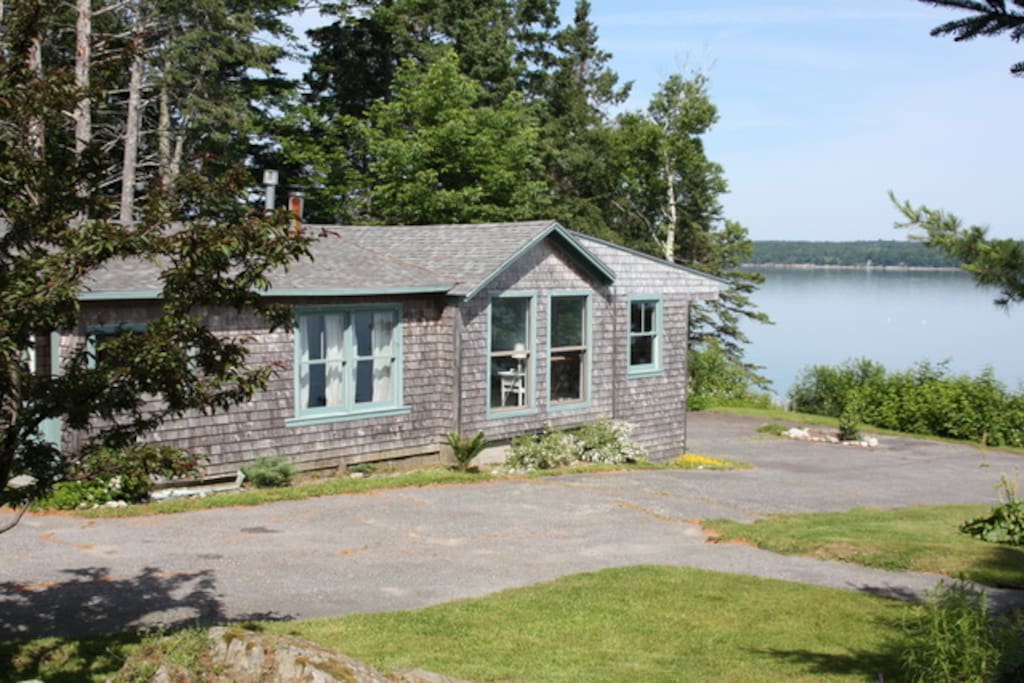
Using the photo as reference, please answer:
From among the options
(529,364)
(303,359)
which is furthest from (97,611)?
(529,364)

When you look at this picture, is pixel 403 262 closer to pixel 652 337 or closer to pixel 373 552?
pixel 652 337

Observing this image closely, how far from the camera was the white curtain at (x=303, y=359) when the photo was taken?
17734mm

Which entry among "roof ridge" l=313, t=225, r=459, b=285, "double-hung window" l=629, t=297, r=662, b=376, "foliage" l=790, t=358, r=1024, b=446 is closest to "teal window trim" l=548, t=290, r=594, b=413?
"double-hung window" l=629, t=297, r=662, b=376

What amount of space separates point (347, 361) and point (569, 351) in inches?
224

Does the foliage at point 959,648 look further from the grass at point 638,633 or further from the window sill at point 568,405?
the window sill at point 568,405

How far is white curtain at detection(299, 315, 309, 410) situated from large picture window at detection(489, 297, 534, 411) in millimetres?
3977

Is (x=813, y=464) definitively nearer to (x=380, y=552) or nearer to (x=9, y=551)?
(x=380, y=552)

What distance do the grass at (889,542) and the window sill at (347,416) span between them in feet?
20.7

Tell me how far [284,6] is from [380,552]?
3437cm

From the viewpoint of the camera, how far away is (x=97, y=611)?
984 centimetres

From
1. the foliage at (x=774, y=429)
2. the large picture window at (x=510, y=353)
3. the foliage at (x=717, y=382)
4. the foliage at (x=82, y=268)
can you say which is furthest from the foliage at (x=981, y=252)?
the foliage at (x=717, y=382)

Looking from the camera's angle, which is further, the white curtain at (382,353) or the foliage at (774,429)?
the foliage at (774,429)

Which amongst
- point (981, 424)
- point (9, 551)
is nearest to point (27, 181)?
point (9, 551)

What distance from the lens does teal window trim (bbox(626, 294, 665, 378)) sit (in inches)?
940
